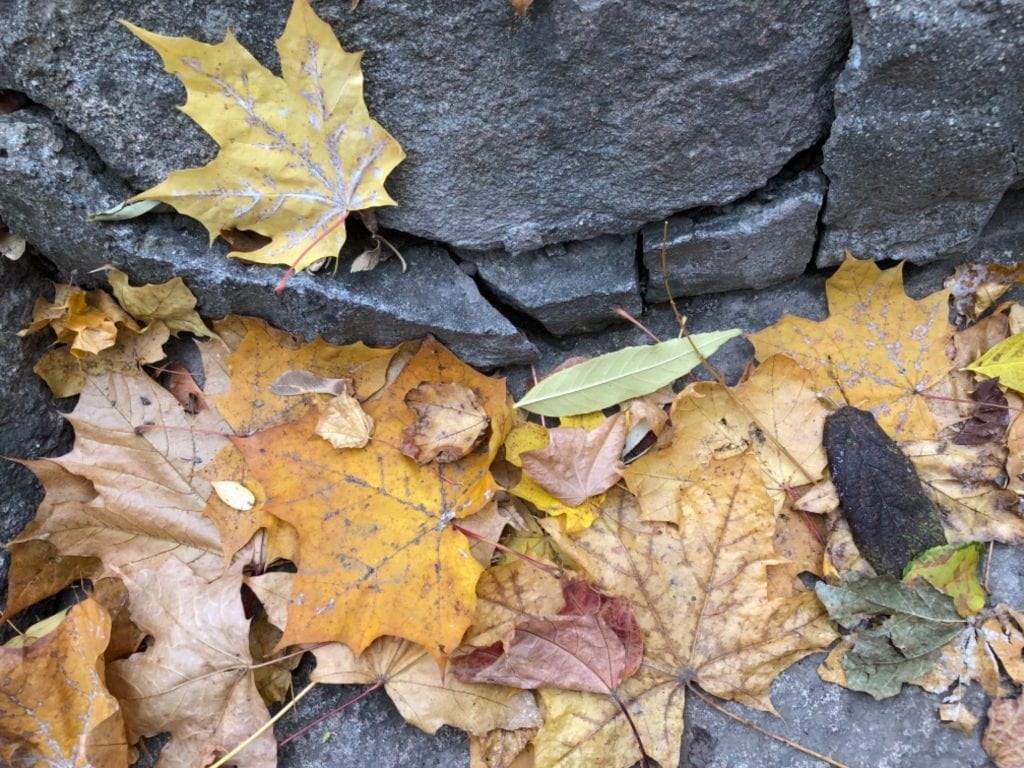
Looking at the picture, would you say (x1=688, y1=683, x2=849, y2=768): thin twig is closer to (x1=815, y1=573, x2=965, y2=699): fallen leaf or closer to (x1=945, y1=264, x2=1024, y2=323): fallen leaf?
(x1=815, y1=573, x2=965, y2=699): fallen leaf

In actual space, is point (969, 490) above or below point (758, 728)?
above

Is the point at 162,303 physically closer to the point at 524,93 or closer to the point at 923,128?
the point at 524,93

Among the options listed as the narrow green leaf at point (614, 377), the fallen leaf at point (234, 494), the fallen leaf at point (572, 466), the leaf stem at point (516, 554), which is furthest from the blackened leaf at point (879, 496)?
the fallen leaf at point (234, 494)

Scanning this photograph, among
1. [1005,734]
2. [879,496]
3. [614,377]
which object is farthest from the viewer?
[614,377]

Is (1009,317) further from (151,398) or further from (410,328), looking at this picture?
(151,398)

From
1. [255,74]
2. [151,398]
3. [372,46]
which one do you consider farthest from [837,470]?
[151,398]

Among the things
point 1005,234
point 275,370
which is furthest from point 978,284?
point 275,370
